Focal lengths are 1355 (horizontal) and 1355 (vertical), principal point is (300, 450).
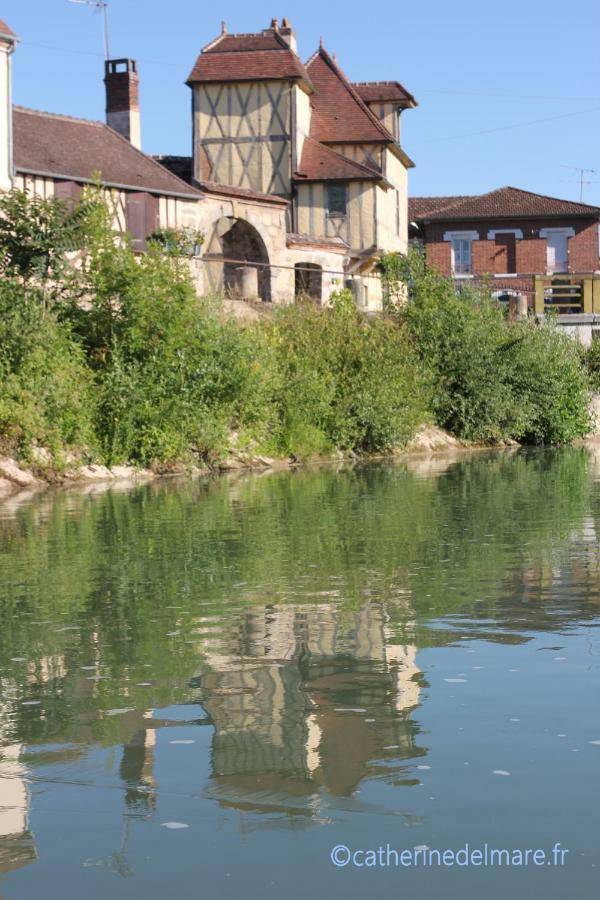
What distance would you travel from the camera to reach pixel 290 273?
4062cm

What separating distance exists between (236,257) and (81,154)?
8291mm

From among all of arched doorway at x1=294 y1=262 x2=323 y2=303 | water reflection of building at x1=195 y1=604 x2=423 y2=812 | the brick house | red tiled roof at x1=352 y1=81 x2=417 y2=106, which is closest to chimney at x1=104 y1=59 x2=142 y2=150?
arched doorway at x1=294 y1=262 x2=323 y2=303

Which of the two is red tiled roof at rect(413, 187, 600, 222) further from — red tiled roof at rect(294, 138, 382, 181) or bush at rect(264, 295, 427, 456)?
bush at rect(264, 295, 427, 456)

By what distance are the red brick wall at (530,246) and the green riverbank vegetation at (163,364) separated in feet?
90.2

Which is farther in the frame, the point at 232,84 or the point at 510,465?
the point at 232,84

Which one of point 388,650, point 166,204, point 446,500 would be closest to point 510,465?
point 446,500

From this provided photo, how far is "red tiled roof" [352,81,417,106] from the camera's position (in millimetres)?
50375

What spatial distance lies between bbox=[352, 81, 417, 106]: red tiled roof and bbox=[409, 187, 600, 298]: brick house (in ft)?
39.1

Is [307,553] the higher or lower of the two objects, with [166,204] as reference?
lower

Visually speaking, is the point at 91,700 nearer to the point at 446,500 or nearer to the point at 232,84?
the point at 446,500

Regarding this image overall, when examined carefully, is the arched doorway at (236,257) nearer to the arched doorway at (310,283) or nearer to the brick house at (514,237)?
the arched doorway at (310,283)

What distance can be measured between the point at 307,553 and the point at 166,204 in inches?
1007


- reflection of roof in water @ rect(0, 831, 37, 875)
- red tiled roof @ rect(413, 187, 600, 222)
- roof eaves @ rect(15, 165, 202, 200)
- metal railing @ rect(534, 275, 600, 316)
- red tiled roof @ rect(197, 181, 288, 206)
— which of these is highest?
red tiled roof @ rect(413, 187, 600, 222)

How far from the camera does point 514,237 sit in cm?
6262
